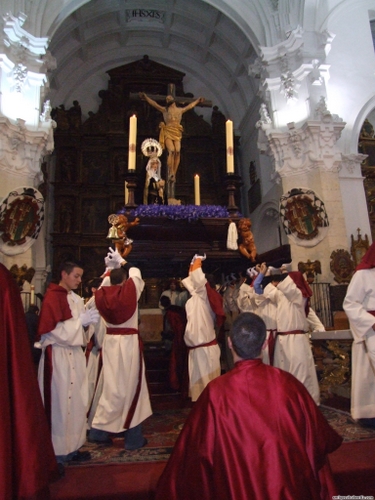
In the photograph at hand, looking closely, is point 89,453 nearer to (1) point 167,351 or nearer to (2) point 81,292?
(1) point 167,351

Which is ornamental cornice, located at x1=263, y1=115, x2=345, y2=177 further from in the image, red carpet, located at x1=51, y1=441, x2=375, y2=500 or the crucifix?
red carpet, located at x1=51, y1=441, x2=375, y2=500

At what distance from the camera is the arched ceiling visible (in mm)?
14844

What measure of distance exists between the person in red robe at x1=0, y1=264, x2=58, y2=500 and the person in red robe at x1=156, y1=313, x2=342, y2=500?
626 mm

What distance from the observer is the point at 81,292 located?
1287cm

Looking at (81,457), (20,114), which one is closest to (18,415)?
(81,457)

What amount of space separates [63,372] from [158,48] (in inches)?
638

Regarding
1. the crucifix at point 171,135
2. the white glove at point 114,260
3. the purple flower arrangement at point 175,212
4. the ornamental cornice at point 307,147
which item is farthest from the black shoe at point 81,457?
the ornamental cornice at point 307,147

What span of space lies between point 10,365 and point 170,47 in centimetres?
1737

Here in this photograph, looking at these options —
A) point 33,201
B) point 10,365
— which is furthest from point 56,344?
point 33,201

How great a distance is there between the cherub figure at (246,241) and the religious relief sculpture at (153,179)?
2.44 metres

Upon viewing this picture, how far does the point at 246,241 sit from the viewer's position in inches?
245

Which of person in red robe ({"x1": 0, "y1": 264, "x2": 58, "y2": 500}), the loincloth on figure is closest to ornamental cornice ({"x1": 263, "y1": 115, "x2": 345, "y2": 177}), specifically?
the loincloth on figure

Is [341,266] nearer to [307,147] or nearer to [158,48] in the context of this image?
[307,147]

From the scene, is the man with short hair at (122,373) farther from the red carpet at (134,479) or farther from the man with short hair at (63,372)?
the red carpet at (134,479)
